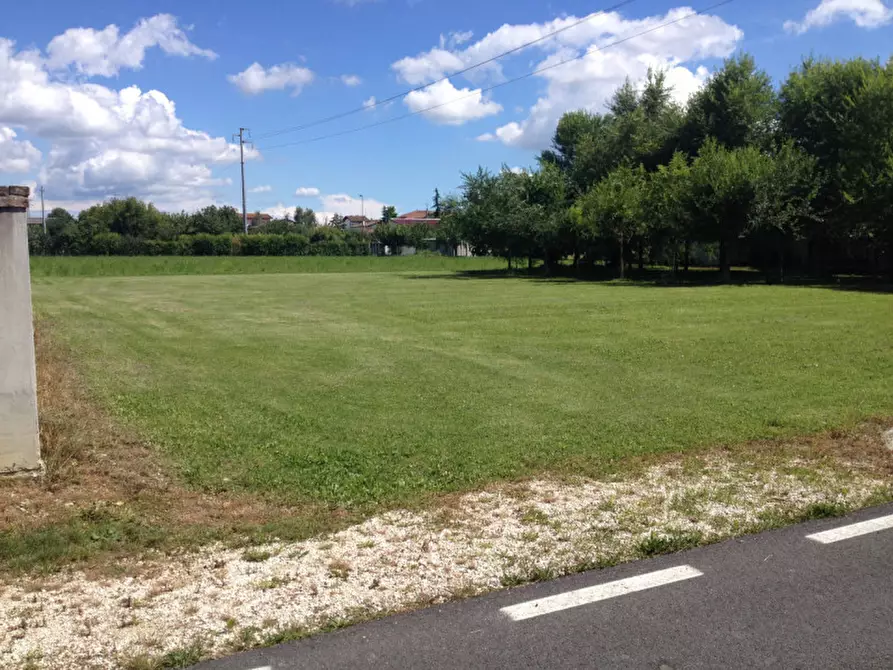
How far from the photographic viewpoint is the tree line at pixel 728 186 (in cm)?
3456

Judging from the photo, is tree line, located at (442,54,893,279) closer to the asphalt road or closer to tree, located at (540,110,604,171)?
tree, located at (540,110,604,171)

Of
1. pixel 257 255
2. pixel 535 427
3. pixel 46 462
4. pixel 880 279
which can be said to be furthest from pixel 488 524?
pixel 257 255

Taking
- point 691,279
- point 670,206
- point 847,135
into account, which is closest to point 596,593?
point 670,206

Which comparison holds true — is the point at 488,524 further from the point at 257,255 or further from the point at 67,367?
the point at 257,255

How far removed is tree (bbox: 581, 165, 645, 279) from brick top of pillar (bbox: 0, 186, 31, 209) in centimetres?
3780

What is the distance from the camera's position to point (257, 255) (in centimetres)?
8681

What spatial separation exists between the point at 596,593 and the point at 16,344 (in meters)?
5.08

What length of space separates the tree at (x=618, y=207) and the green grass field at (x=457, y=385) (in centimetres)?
1966

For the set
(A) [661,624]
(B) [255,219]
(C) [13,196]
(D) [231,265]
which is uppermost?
(B) [255,219]

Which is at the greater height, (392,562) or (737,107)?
(737,107)

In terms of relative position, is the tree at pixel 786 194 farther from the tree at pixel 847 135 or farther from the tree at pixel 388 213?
the tree at pixel 388 213

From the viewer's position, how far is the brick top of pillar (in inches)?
245

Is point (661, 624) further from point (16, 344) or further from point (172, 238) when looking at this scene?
point (172, 238)

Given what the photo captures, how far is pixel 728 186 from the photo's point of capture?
34.8 metres
